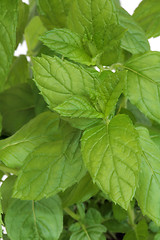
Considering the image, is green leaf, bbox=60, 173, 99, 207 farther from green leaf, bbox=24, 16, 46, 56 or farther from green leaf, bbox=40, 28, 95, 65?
green leaf, bbox=24, 16, 46, 56

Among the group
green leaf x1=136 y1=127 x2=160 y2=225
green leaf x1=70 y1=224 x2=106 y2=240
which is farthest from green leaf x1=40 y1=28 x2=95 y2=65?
green leaf x1=70 y1=224 x2=106 y2=240

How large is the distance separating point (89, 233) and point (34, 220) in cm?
9

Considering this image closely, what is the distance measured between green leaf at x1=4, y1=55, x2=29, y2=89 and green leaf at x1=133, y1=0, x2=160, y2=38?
0.20 metres

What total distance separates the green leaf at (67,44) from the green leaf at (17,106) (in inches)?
7.1

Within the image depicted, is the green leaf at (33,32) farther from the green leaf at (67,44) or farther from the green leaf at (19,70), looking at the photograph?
the green leaf at (67,44)

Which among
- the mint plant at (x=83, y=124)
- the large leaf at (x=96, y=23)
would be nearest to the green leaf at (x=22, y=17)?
the mint plant at (x=83, y=124)

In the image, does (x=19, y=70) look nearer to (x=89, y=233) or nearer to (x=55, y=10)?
(x=55, y=10)

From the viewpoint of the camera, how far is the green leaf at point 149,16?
0.51m

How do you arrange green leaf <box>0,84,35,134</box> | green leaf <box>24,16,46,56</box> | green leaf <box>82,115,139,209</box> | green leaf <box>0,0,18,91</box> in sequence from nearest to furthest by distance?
green leaf <box>82,115,139,209</box>, green leaf <box>0,0,18,91</box>, green leaf <box>0,84,35,134</box>, green leaf <box>24,16,46,56</box>

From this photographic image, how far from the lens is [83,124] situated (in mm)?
391

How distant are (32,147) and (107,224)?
0.23 meters

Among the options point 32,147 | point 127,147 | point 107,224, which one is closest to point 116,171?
point 127,147

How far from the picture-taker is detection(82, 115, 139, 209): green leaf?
0.33 metres

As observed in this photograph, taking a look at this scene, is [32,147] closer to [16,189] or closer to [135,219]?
[16,189]
